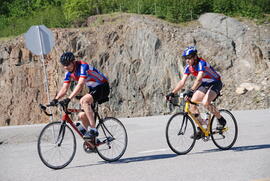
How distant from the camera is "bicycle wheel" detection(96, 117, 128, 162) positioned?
705 centimetres

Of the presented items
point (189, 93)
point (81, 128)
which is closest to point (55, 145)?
point (81, 128)

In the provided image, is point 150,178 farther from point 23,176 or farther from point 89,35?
point 89,35

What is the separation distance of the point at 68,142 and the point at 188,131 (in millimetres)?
2221

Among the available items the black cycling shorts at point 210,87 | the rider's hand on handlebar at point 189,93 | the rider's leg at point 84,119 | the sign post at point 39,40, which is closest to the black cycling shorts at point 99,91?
the rider's leg at point 84,119

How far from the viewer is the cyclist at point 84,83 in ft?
21.7

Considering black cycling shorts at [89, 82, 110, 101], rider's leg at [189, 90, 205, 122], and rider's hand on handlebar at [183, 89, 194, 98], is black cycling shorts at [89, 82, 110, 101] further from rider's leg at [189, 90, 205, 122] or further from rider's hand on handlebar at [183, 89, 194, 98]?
rider's leg at [189, 90, 205, 122]

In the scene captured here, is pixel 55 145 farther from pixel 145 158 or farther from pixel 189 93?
pixel 189 93

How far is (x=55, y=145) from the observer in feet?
21.4

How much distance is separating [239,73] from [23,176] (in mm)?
18360

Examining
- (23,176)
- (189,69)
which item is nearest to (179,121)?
(189,69)

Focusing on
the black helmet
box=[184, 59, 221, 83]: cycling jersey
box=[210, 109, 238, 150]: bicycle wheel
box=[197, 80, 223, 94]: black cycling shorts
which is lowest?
box=[210, 109, 238, 150]: bicycle wheel

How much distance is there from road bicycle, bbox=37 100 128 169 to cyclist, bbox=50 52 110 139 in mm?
163

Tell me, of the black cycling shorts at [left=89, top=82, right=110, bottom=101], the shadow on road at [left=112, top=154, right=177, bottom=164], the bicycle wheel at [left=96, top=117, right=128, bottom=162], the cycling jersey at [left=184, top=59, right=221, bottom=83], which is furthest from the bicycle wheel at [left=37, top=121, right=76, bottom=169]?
the cycling jersey at [left=184, top=59, right=221, bottom=83]

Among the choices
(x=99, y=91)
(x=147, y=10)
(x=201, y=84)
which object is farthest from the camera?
(x=147, y=10)
